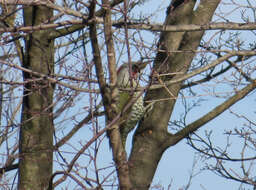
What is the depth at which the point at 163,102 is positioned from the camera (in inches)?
227

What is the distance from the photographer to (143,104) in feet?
20.5

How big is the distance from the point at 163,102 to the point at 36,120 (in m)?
1.94

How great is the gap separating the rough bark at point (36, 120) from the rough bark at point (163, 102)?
141 centimetres

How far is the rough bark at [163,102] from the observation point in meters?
5.40

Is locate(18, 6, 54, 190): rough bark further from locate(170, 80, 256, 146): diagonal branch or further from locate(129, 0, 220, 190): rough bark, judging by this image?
locate(170, 80, 256, 146): diagonal branch

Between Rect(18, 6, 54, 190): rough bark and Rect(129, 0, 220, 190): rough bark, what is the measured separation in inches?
55.6

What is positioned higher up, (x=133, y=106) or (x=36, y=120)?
(x=36, y=120)

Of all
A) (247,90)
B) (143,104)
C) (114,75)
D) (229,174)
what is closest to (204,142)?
(229,174)

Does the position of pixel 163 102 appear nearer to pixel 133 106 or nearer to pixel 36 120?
pixel 133 106

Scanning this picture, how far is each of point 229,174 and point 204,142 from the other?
0.77m

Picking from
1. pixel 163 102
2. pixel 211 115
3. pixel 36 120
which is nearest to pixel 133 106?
pixel 163 102

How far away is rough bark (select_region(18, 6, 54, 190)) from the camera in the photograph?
6266 mm

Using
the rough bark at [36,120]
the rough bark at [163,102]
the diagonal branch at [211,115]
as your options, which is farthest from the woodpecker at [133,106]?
the rough bark at [36,120]

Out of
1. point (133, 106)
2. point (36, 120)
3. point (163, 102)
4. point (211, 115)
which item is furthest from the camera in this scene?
point (36, 120)
